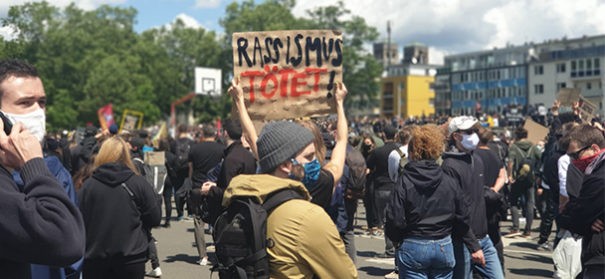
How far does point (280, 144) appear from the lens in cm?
343

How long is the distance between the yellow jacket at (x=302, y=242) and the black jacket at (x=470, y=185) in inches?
109

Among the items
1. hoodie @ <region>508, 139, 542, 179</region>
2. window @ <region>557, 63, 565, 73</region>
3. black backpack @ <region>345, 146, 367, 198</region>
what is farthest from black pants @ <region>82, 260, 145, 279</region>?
window @ <region>557, 63, 565, 73</region>

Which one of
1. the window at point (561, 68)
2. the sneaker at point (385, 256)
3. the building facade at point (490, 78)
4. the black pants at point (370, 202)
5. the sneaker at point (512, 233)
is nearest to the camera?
the sneaker at point (385, 256)

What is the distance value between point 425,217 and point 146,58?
251 ft

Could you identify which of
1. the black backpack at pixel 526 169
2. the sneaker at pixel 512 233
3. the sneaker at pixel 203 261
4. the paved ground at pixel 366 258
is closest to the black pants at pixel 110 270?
the paved ground at pixel 366 258

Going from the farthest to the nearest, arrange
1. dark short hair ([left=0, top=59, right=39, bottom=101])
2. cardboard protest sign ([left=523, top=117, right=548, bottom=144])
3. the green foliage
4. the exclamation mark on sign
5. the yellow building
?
the yellow building → the green foliage → cardboard protest sign ([left=523, top=117, right=548, bottom=144]) → the exclamation mark on sign → dark short hair ([left=0, top=59, right=39, bottom=101])

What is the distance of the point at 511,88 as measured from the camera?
124 m

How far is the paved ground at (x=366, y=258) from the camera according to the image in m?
9.93

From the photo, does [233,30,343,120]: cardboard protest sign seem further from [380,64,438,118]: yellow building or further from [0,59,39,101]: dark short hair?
[380,64,438,118]: yellow building

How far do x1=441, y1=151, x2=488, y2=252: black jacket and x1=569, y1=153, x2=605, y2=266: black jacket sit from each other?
104cm

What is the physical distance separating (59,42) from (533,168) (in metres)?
62.8

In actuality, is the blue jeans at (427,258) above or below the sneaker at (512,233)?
above

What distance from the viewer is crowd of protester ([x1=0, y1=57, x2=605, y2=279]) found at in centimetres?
259

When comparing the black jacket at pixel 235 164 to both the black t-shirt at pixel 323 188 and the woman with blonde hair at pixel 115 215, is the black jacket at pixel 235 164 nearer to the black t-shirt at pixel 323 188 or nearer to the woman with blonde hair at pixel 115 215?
the woman with blonde hair at pixel 115 215
